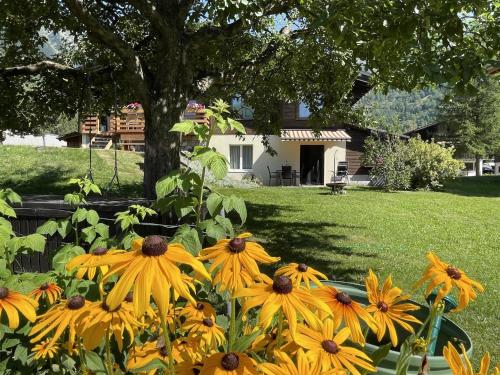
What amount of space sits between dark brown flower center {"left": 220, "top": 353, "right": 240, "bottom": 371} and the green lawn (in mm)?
4674

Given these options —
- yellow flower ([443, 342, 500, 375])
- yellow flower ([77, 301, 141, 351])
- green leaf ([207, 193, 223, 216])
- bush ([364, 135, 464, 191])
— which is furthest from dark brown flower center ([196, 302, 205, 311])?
bush ([364, 135, 464, 191])

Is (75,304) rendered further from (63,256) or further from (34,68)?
(34,68)

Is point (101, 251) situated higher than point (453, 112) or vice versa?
point (453, 112)

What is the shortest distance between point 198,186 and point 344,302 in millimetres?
998

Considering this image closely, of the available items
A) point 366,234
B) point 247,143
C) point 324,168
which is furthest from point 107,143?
point 366,234

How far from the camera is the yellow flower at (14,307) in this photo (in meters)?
1.00

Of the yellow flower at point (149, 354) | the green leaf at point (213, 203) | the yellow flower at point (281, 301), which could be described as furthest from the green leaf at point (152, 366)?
the green leaf at point (213, 203)

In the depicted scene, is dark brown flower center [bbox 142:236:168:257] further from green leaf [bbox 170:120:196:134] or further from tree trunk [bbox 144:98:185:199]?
tree trunk [bbox 144:98:185:199]

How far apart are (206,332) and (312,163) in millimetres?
28570

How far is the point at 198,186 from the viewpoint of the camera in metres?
1.88

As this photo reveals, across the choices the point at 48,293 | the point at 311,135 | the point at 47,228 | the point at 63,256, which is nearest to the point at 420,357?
the point at 48,293

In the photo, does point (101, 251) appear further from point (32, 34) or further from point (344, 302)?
point (32, 34)

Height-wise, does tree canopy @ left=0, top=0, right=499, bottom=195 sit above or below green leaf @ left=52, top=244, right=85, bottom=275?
above

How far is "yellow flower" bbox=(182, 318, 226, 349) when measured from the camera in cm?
114
